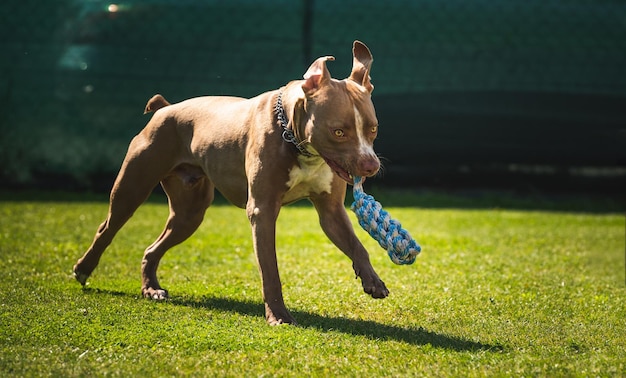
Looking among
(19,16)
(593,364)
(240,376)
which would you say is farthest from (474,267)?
(19,16)

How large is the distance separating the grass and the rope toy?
0.41 metres

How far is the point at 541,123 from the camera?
11.2m

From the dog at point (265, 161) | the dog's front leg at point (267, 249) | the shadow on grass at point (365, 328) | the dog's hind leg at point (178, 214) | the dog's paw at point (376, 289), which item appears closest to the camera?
the shadow on grass at point (365, 328)

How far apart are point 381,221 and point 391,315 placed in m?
0.65

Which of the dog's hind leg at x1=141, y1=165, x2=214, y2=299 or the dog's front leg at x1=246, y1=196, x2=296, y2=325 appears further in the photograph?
the dog's hind leg at x1=141, y1=165, x2=214, y2=299

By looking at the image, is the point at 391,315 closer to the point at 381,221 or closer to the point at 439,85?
the point at 381,221

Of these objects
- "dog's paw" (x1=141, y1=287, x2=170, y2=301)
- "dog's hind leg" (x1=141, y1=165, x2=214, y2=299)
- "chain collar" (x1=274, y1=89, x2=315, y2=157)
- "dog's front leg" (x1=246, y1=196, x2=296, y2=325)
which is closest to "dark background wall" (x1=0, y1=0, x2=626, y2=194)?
"dog's hind leg" (x1=141, y1=165, x2=214, y2=299)

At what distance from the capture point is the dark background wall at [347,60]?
11.0 m

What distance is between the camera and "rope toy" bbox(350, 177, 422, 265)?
4.70 meters

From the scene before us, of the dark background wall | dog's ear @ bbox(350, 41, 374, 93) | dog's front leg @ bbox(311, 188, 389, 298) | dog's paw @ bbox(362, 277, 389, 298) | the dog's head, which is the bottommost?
the dark background wall

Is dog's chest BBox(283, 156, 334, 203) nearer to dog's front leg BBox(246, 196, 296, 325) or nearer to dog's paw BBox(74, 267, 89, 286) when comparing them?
dog's front leg BBox(246, 196, 296, 325)

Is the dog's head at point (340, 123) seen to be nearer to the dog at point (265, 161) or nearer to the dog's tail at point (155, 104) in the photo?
the dog at point (265, 161)

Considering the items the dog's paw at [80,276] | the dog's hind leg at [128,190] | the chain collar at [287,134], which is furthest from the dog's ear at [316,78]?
the dog's paw at [80,276]

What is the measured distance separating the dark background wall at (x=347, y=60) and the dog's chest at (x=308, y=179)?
5822mm
